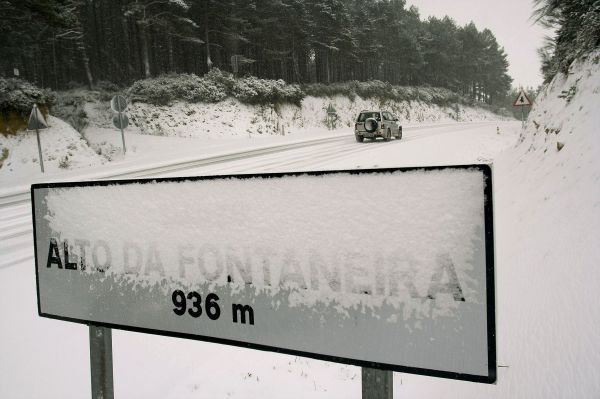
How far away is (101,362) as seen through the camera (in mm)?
1550

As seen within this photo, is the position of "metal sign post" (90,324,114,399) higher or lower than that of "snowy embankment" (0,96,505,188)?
lower

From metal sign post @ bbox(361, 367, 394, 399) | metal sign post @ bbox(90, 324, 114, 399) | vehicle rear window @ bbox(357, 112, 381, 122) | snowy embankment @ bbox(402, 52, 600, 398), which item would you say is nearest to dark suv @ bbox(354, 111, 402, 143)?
vehicle rear window @ bbox(357, 112, 381, 122)

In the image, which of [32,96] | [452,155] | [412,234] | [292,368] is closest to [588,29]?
[452,155]

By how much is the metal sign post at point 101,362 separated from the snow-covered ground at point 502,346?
1601mm

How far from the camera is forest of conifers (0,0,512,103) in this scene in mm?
33188

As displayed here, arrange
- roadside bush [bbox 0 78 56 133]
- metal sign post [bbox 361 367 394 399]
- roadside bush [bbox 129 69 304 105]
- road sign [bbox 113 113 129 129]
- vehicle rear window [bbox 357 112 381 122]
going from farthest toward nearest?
roadside bush [bbox 129 69 304 105] → vehicle rear window [bbox 357 112 381 122] → road sign [bbox 113 113 129 129] → roadside bush [bbox 0 78 56 133] → metal sign post [bbox 361 367 394 399]

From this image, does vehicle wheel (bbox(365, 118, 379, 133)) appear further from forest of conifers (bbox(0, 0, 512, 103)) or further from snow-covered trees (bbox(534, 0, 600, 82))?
forest of conifers (bbox(0, 0, 512, 103))

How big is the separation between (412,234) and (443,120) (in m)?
53.4

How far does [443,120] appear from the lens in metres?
49.9

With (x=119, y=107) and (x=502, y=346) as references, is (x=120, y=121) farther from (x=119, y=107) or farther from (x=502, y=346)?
(x=502, y=346)

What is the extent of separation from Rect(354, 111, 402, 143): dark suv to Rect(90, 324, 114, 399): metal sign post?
60.3ft

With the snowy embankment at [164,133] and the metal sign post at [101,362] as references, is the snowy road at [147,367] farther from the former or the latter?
the snowy embankment at [164,133]

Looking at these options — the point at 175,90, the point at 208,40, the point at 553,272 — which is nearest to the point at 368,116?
the point at 175,90

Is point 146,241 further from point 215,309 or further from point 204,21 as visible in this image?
point 204,21
